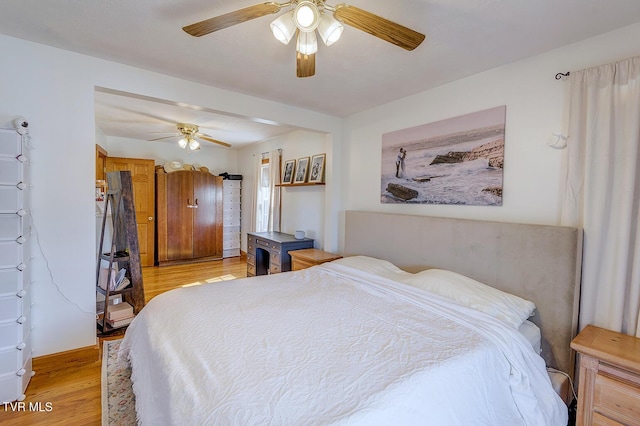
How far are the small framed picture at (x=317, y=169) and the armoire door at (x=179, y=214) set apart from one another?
9.19ft

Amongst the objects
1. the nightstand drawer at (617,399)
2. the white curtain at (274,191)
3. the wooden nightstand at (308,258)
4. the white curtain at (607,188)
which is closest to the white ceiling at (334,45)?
the white curtain at (607,188)

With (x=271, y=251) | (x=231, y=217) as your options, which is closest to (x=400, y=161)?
(x=271, y=251)

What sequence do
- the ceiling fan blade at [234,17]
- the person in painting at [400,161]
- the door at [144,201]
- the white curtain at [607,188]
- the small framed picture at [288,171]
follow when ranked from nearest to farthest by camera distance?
1. the ceiling fan blade at [234,17]
2. the white curtain at [607,188]
3. the person in painting at [400,161]
4. the small framed picture at [288,171]
5. the door at [144,201]

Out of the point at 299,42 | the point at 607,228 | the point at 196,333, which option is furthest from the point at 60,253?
the point at 607,228

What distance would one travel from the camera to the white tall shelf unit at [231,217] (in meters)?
6.28

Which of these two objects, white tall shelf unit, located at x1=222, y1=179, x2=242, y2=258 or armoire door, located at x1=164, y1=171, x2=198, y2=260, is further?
white tall shelf unit, located at x1=222, y1=179, x2=242, y2=258

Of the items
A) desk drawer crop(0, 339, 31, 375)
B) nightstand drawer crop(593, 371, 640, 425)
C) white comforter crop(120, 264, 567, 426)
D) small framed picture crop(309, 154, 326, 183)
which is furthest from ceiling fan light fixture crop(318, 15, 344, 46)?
desk drawer crop(0, 339, 31, 375)

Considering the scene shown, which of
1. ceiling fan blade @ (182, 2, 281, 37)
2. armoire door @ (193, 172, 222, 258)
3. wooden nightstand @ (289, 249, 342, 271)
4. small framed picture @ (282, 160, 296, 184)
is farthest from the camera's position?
armoire door @ (193, 172, 222, 258)

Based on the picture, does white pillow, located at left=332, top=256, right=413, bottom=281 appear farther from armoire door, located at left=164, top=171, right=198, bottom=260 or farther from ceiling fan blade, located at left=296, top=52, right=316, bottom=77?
armoire door, located at left=164, top=171, right=198, bottom=260

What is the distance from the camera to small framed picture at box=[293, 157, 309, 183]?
434 cm

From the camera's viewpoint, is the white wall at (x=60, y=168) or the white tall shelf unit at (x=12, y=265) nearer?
the white tall shelf unit at (x=12, y=265)

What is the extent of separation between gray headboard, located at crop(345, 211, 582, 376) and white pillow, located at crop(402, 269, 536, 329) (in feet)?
0.41

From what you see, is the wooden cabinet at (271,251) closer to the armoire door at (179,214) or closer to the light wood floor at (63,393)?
the armoire door at (179,214)

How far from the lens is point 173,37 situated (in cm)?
195
